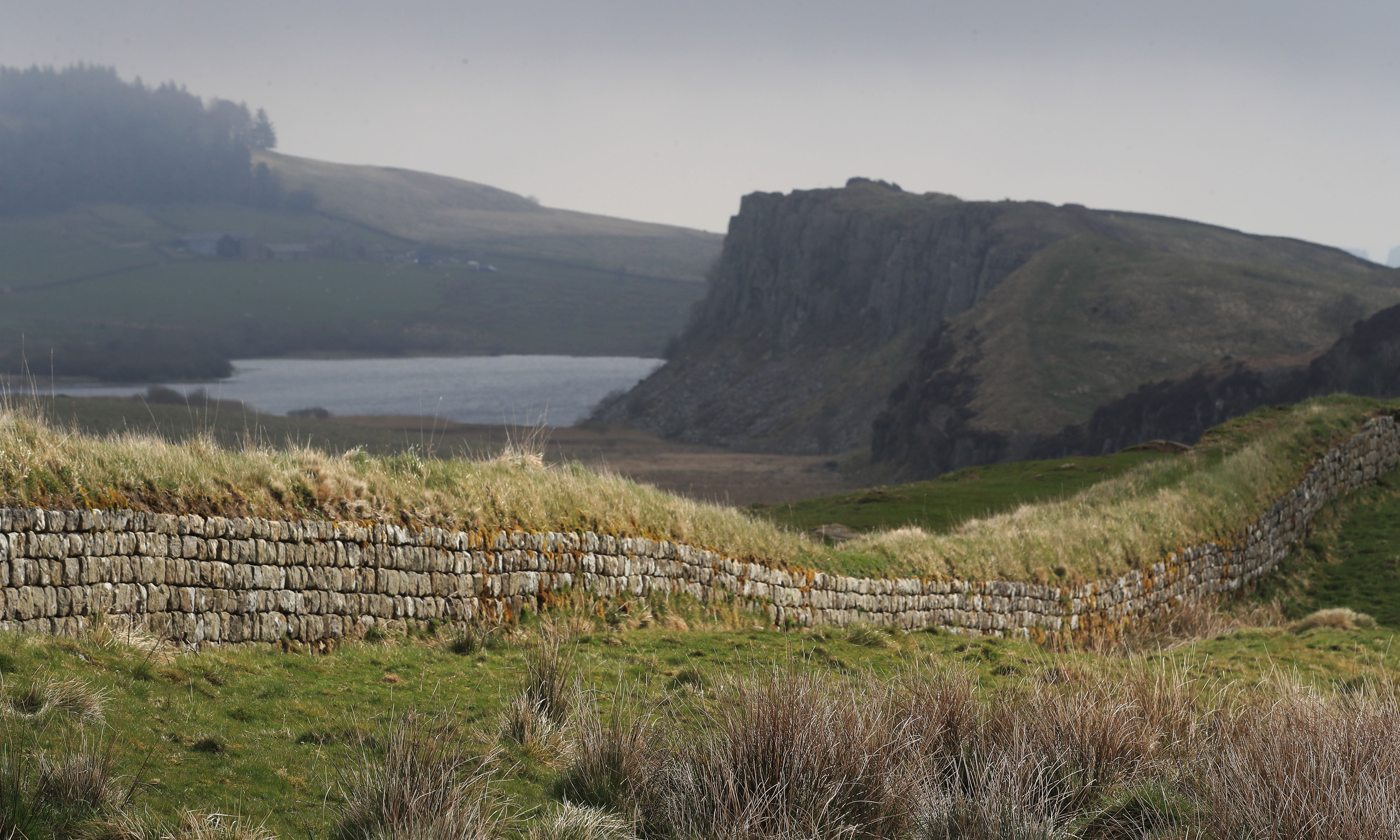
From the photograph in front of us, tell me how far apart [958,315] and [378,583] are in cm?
12276

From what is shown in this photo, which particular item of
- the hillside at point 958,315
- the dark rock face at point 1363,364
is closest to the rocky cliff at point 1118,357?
the dark rock face at point 1363,364

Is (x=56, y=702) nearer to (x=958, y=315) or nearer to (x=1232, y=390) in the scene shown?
(x=1232, y=390)

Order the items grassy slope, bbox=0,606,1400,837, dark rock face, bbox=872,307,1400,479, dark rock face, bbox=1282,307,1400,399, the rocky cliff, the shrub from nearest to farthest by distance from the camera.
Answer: grassy slope, bbox=0,606,1400,837
the shrub
dark rock face, bbox=1282,307,1400,399
dark rock face, bbox=872,307,1400,479
the rocky cliff

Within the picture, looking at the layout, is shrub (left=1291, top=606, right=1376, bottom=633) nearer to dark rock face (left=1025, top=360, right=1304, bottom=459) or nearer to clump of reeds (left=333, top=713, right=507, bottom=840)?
clump of reeds (left=333, top=713, right=507, bottom=840)

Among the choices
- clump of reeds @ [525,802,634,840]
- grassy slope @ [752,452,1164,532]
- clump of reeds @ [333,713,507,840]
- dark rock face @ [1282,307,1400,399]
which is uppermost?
dark rock face @ [1282,307,1400,399]

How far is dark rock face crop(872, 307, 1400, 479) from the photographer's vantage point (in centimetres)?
7231

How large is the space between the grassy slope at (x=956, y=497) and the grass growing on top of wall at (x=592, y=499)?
2161 mm

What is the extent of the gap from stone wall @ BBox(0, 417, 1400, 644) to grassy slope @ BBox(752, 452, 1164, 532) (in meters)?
4.59

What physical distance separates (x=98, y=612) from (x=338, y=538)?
8.82 feet

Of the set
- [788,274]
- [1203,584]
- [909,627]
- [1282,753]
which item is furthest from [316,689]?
[788,274]

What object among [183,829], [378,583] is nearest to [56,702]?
[183,829]

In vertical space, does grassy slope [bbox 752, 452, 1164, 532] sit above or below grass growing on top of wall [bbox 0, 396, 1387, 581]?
below

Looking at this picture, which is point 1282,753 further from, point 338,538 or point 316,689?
point 338,538

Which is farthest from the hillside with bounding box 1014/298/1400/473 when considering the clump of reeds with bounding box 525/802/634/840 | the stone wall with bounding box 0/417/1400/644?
the clump of reeds with bounding box 525/802/634/840
